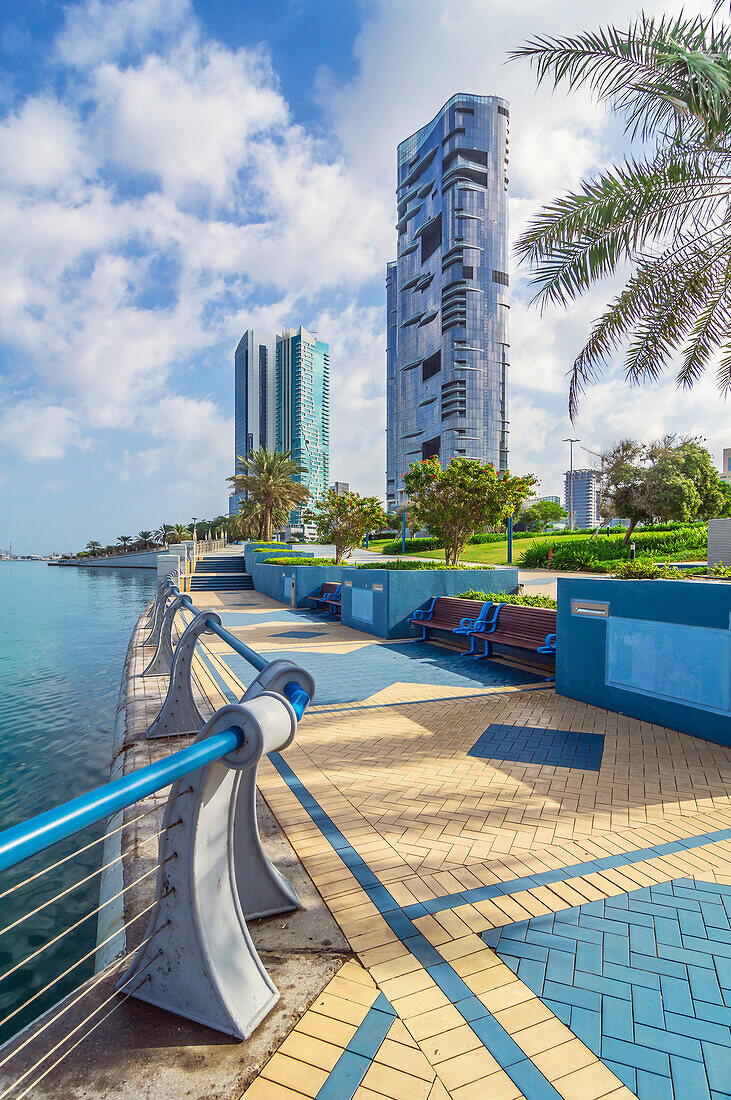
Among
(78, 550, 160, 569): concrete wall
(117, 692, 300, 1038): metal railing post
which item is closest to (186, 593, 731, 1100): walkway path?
(117, 692, 300, 1038): metal railing post

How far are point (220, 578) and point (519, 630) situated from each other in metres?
23.2

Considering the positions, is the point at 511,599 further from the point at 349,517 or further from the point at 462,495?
the point at 349,517

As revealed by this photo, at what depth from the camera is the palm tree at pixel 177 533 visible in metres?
82.8

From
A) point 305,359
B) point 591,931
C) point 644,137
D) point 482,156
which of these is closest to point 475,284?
point 482,156

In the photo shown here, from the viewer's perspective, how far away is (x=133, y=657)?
10.5m

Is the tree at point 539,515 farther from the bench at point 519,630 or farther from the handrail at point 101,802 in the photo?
the handrail at point 101,802

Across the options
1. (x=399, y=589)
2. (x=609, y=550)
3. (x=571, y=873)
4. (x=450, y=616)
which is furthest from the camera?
(x=609, y=550)

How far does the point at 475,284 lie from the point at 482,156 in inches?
942

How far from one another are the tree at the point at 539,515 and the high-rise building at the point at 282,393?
238ft

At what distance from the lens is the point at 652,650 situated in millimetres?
6047

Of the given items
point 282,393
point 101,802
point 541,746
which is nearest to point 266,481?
point 541,746

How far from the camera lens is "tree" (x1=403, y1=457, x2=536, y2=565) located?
1567 centimetres

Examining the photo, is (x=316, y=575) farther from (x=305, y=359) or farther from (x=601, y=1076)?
(x=305, y=359)

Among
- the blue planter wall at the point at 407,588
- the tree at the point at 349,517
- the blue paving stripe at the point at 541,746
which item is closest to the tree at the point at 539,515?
the tree at the point at 349,517
